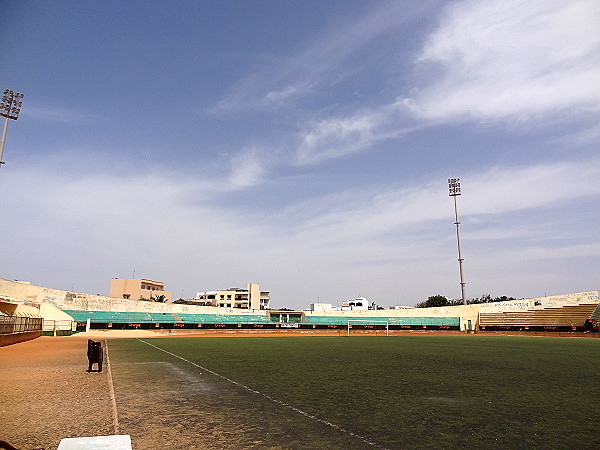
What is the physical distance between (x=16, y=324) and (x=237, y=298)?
338ft

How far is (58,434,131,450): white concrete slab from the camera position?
16.0ft

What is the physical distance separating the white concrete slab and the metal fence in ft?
89.3

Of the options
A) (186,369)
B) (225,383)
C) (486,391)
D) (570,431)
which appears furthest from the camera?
(186,369)

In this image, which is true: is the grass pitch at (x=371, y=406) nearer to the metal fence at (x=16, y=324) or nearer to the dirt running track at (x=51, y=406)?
the dirt running track at (x=51, y=406)

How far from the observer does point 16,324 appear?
1199 inches

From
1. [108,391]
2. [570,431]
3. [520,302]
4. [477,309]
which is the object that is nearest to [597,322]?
[520,302]

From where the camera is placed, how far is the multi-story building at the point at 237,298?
122 meters

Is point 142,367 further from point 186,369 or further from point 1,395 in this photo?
point 1,395

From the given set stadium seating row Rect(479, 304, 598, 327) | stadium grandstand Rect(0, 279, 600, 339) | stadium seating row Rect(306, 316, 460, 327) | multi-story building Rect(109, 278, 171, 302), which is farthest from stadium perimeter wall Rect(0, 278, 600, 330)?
multi-story building Rect(109, 278, 171, 302)

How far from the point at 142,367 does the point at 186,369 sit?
1.91 meters

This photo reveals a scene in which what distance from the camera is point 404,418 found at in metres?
7.57

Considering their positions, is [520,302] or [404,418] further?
[520,302]

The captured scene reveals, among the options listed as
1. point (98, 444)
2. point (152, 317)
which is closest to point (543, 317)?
point (152, 317)

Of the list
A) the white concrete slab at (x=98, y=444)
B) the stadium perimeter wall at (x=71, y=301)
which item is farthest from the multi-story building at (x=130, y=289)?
the white concrete slab at (x=98, y=444)
